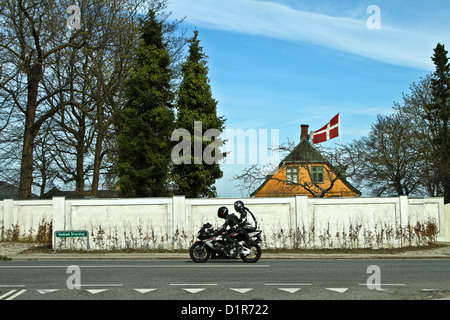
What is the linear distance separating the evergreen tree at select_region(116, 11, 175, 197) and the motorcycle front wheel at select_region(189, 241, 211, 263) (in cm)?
1335

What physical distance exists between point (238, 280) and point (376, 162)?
3652 cm

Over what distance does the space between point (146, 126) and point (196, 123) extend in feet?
16.0

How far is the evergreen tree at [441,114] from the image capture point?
4350 cm

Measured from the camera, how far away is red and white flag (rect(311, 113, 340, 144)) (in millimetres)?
32494

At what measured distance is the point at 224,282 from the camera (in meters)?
10.8

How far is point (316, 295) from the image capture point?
9102 mm

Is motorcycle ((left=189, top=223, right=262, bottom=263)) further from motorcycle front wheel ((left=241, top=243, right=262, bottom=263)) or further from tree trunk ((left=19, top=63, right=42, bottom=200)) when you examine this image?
tree trunk ((left=19, top=63, right=42, bottom=200))

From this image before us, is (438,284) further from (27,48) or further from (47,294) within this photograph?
(27,48)

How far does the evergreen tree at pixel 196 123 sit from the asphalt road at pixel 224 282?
18.5 meters

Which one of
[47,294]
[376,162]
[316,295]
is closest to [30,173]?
[47,294]

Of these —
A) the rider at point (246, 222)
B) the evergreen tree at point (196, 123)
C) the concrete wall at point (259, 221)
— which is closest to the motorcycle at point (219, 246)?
the rider at point (246, 222)

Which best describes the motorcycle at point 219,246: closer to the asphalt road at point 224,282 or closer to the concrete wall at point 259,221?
the asphalt road at point 224,282

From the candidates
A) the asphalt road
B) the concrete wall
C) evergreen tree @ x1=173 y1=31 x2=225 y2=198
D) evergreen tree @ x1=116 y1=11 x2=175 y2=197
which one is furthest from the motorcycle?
evergreen tree @ x1=173 y1=31 x2=225 y2=198
